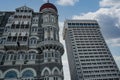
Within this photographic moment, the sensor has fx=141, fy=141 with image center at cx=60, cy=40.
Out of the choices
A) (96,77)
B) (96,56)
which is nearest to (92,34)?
(96,56)

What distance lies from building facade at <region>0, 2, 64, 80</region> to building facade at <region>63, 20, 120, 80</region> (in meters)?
58.6

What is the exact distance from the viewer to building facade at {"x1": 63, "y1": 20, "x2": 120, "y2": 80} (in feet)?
308

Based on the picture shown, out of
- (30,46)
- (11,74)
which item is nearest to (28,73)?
(11,74)

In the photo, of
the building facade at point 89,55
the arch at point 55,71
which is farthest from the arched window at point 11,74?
the building facade at point 89,55

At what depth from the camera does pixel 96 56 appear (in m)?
103

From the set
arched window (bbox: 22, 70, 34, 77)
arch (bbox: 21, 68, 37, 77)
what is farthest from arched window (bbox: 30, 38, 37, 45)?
arched window (bbox: 22, 70, 34, 77)

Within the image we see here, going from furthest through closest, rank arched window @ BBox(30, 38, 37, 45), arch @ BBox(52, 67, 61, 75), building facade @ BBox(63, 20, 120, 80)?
building facade @ BBox(63, 20, 120, 80), arched window @ BBox(30, 38, 37, 45), arch @ BBox(52, 67, 61, 75)

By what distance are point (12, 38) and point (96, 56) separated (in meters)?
77.7

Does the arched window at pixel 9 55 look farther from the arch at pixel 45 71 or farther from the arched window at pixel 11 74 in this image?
the arch at pixel 45 71

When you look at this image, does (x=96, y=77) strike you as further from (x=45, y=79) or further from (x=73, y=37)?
(x=45, y=79)

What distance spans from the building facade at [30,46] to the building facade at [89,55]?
192 feet

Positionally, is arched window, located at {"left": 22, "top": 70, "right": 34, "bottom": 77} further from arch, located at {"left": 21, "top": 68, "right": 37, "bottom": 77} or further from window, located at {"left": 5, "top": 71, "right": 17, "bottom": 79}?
window, located at {"left": 5, "top": 71, "right": 17, "bottom": 79}

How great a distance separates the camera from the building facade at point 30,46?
104ft

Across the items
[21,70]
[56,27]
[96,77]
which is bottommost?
[21,70]
